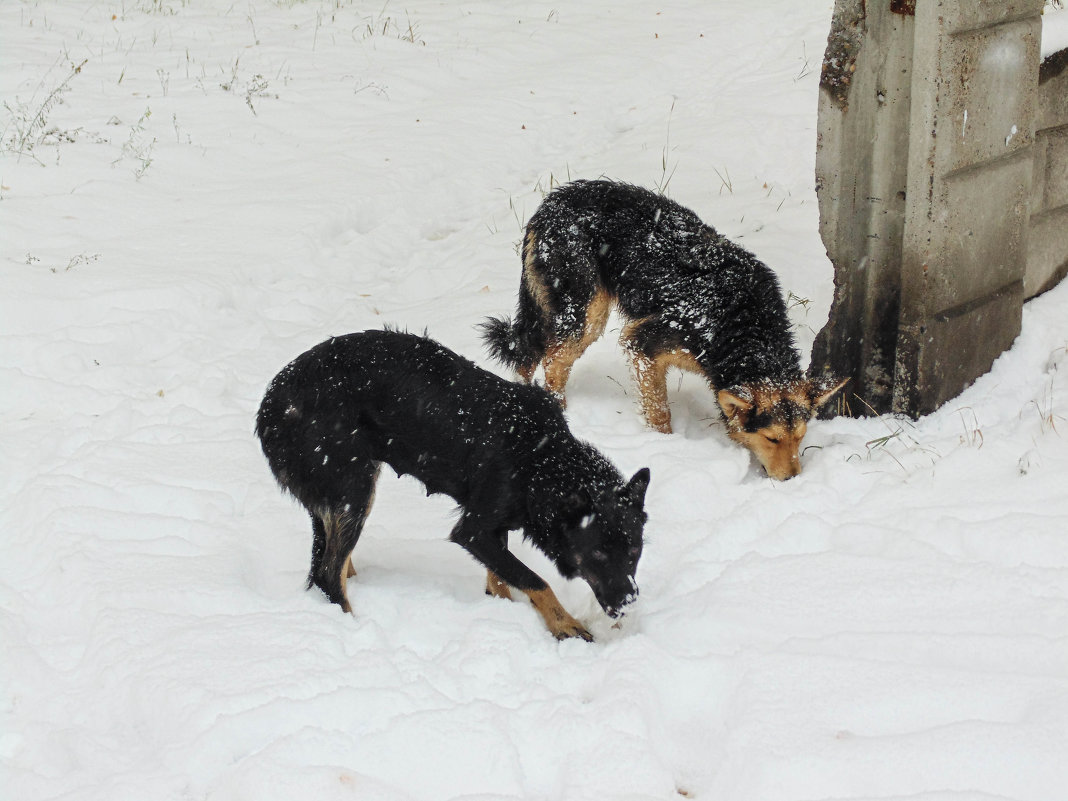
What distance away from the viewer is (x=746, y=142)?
977 centimetres

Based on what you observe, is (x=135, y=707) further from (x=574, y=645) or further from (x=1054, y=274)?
(x=1054, y=274)

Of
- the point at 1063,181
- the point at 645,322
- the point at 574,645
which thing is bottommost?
the point at 574,645

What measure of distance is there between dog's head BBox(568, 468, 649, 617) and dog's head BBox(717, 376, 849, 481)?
4.56 ft

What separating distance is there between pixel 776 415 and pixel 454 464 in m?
1.85

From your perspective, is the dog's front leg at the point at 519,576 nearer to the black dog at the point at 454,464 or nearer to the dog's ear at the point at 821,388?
the black dog at the point at 454,464

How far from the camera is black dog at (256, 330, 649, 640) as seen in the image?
402 cm

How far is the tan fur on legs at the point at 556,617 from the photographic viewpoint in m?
4.03

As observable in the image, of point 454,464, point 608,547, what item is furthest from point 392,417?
point 608,547

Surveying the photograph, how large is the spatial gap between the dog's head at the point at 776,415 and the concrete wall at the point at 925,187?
1.42 ft

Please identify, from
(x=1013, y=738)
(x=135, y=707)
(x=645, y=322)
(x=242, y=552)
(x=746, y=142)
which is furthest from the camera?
(x=746, y=142)

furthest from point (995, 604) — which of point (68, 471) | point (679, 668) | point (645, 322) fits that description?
point (68, 471)

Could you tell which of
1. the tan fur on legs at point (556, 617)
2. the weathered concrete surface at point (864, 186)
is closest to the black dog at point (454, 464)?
the tan fur on legs at point (556, 617)

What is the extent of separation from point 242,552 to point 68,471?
49.7 inches

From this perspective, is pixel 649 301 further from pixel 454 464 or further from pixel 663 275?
pixel 454 464
